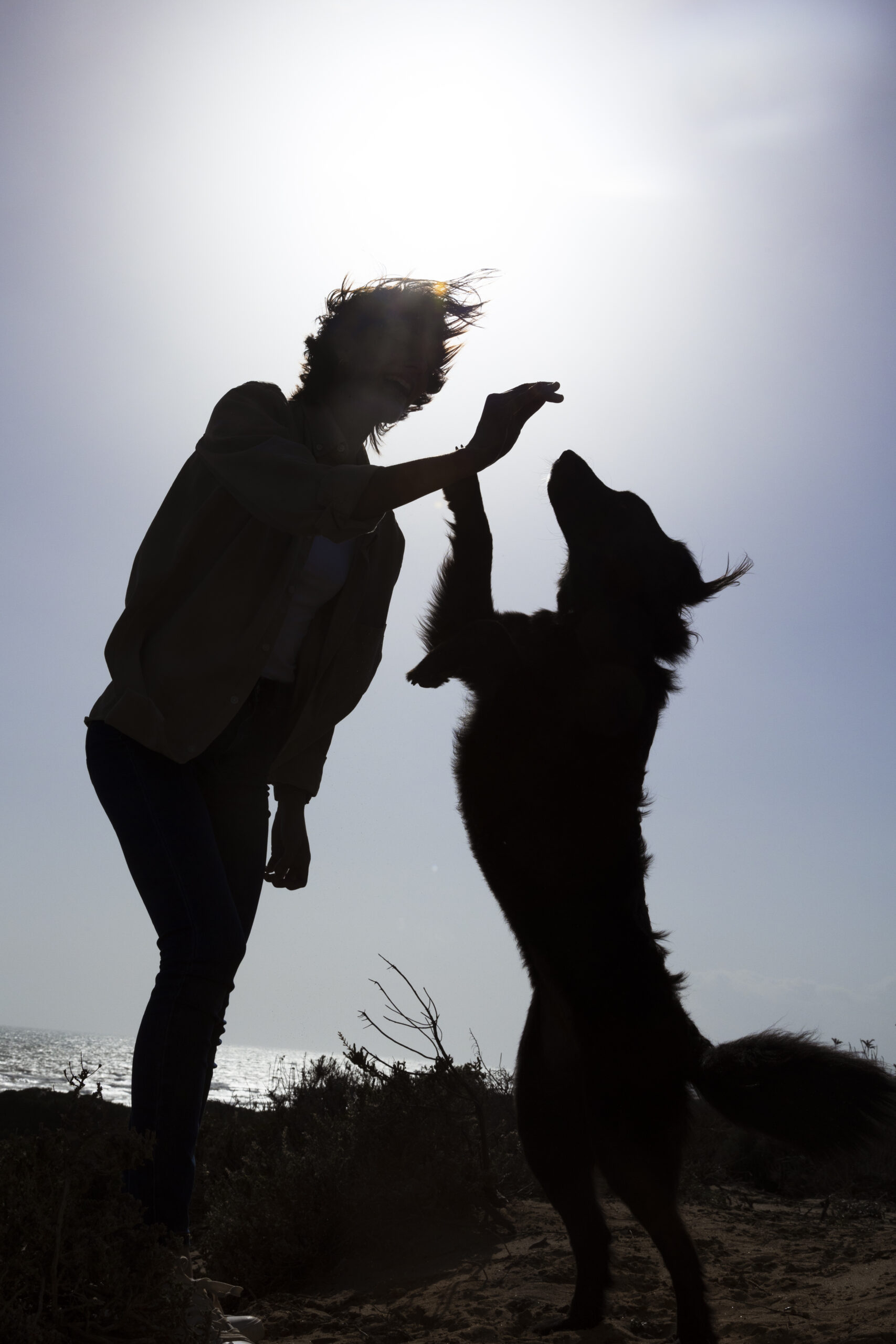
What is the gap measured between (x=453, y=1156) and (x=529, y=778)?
1859mm

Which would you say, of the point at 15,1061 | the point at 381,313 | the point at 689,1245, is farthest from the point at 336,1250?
the point at 15,1061

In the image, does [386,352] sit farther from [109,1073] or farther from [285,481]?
[109,1073]

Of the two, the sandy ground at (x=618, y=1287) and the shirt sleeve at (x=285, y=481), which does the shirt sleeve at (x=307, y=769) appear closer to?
the shirt sleeve at (x=285, y=481)

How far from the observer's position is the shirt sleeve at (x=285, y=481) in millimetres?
1906

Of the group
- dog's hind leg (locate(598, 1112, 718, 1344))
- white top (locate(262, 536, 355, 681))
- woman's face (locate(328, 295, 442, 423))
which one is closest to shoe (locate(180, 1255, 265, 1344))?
dog's hind leg (locate(598, 1112, 718, 1344))

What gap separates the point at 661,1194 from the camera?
2375 millimetres

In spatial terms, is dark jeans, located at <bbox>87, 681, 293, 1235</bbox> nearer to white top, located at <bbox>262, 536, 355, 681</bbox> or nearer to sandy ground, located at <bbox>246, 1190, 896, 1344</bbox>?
white top, located at <bbox>262, 536, 355, 681</bbox>

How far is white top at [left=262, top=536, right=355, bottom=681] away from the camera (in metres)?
2.32

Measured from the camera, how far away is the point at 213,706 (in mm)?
2033

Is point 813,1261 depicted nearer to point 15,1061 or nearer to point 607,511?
point 607,511

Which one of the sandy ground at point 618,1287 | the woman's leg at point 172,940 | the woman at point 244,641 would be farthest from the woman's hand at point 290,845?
the sandy ground at point 618,1287

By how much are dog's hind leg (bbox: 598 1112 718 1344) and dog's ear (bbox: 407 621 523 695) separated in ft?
4.06

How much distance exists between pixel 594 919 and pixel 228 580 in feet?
4.22

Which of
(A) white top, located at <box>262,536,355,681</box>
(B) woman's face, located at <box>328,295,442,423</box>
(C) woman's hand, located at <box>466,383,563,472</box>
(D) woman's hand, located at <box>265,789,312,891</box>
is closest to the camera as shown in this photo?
(C) woman's hand, located at <box>466,383,563,472</box>
